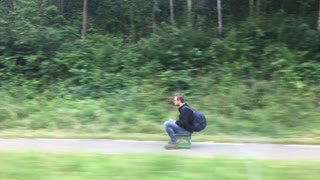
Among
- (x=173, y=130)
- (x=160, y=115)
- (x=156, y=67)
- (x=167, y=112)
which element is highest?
(x=156, y=67)

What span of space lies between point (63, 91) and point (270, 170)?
41.2 ft

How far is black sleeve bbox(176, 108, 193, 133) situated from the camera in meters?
10.3

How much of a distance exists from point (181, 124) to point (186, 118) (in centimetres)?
19

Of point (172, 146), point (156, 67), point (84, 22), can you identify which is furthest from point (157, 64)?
point (172, 146)

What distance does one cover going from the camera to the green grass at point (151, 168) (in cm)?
494

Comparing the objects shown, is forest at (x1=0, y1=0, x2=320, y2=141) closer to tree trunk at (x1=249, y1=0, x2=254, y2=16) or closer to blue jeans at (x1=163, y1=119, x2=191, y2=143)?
tree trunk at (x1=249, y1=0, x2=254, y2=16)

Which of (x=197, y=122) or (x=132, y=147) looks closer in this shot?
(x=132, y=147)

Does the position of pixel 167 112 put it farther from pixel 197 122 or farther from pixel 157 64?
pixel 197 122

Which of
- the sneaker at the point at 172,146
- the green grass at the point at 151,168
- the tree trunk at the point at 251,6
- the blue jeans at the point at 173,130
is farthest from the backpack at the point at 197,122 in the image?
the tree trunk at the point at 251,6

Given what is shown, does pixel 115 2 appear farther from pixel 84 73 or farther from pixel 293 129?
pixel 293 129

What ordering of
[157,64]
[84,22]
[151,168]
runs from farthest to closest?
[84,22], [157,64], [151,168]

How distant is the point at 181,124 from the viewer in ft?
34.0

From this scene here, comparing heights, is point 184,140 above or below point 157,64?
below

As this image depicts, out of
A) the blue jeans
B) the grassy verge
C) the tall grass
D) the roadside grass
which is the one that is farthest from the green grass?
the tall grass
